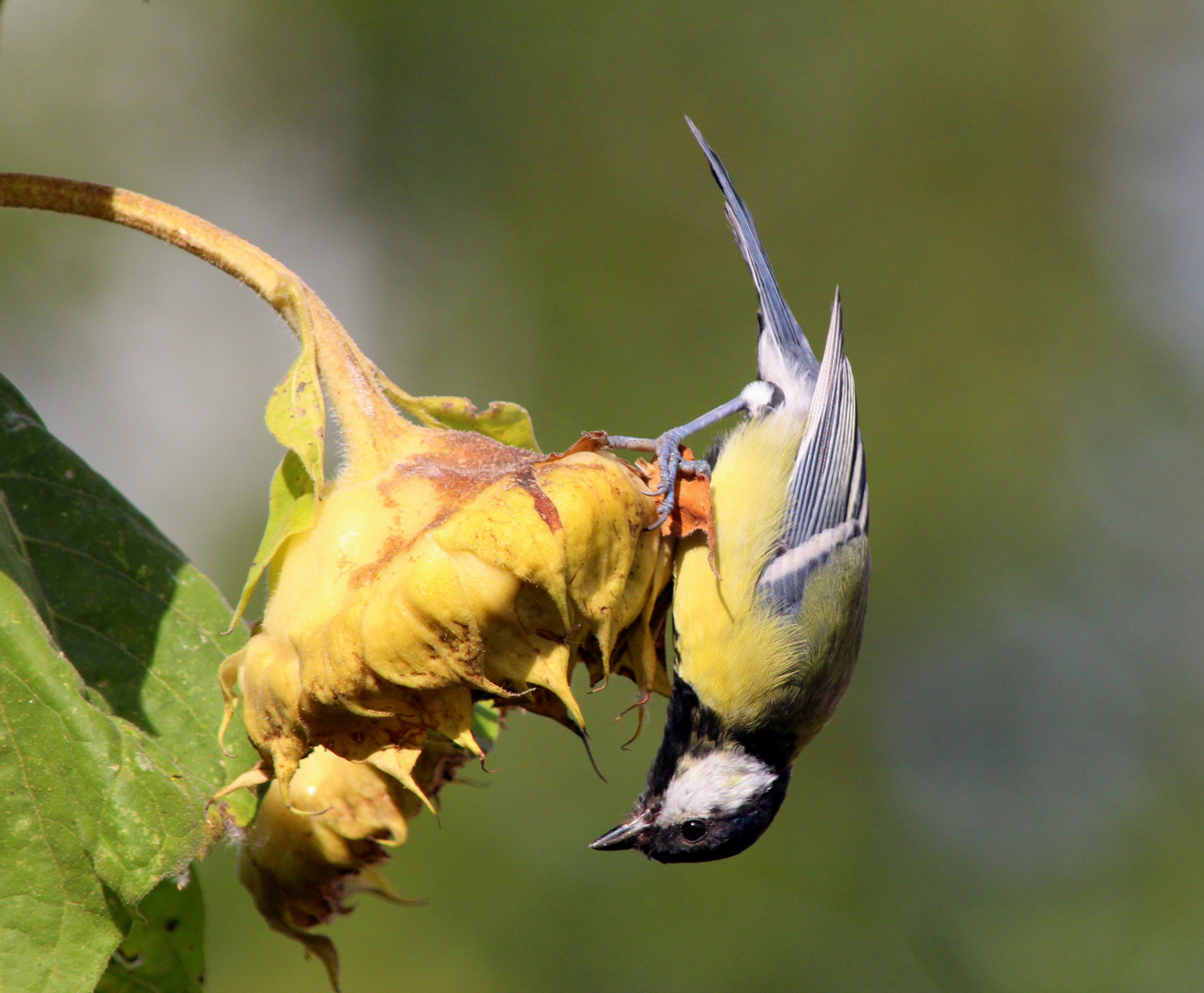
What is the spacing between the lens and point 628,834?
2891 mm

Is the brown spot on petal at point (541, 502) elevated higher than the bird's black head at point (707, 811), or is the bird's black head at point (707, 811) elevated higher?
the brown spot on petal at point (541, 502)

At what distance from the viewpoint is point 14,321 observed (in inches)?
263

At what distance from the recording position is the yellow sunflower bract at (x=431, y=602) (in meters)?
1.26

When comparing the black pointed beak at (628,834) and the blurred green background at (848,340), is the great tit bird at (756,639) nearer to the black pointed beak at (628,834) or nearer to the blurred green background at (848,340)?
the black pointed beak at (628,834)

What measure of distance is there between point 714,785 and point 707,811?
71mm

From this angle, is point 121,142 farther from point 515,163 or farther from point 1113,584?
point 1113,584

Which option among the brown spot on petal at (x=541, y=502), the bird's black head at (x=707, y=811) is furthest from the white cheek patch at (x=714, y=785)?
the brown spot on petal at (x=541, y=502)

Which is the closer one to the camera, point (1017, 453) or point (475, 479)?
point (475, 479)

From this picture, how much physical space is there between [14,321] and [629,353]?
156 inches

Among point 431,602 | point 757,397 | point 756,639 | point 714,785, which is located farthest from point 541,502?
point 757,397

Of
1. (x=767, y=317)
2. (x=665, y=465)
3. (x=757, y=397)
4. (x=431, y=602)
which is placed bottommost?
(x=431, y=602)

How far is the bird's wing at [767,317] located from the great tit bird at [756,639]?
28cm

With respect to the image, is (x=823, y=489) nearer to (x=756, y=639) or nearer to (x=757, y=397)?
(x=757, y=397)

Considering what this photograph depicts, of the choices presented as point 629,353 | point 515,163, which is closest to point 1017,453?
point 629,353
